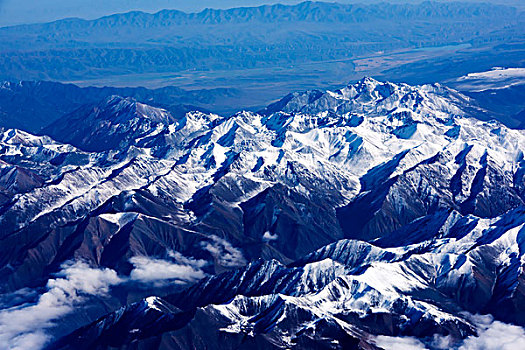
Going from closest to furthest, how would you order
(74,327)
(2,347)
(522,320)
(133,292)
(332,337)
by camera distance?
Answer: (332,337), (522,320), (2,347), (74,327), (133,292)

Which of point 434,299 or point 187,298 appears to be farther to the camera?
point 187,298

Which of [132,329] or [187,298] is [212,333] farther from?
[187,298]

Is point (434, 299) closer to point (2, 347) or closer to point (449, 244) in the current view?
point (449, 244)

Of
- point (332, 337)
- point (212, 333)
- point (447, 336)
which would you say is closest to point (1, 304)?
point (212, 333)

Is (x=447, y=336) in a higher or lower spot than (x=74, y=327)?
higher

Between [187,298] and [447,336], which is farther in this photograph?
[187,298]

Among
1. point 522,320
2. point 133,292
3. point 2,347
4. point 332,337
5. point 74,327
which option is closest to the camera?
point 332,337

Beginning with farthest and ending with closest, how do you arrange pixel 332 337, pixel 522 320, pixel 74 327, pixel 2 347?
pixel 74 327, pixel 2 347, pixel 522 320, pixel 332 337

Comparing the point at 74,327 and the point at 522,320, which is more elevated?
the point at 522,320

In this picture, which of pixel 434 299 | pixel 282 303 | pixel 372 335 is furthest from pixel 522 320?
pixel 282 303
